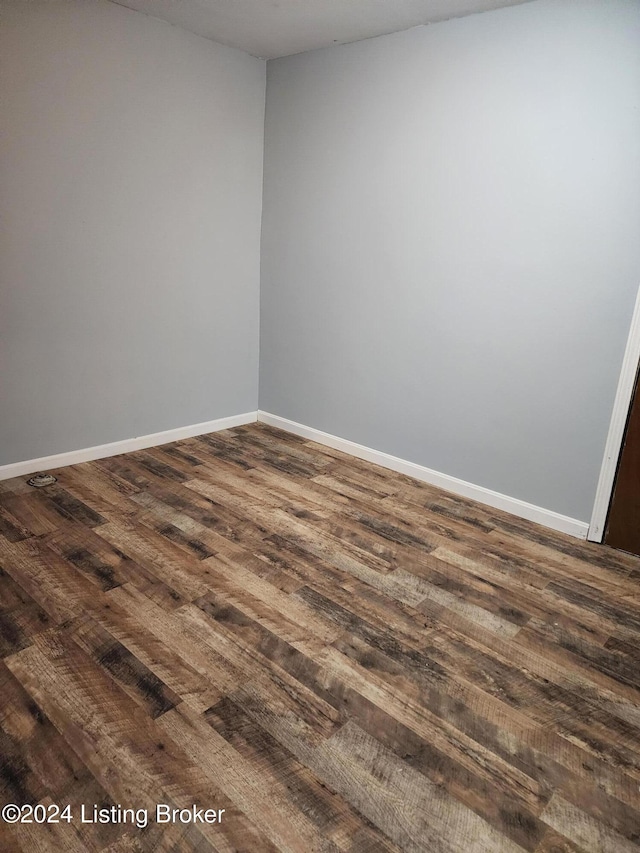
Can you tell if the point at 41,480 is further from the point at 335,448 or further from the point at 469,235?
the point at 469,235

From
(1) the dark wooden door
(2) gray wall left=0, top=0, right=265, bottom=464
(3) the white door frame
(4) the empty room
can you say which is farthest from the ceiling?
(1) the dark wooden door

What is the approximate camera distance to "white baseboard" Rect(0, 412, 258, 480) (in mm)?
3223

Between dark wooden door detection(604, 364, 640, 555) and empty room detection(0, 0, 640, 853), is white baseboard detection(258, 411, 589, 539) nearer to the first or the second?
empty room detection(0, 0, 640, 853)

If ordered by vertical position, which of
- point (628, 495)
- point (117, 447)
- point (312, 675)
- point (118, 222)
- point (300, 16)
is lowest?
point (312, 675)

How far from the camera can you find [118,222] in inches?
131

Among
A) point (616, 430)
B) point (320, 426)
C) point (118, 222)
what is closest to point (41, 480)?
point (118, 222)

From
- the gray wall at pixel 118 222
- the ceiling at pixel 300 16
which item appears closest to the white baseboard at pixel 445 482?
the gray wall at pixel 118 222

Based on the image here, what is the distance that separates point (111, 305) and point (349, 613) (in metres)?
2.29

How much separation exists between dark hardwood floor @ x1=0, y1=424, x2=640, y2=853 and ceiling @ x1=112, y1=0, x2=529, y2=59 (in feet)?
8.12

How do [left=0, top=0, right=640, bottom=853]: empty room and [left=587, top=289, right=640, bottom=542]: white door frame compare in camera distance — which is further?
[left=587, top=289, right=640, bottom=542]: white door frame

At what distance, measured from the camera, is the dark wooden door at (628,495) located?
2.65 m

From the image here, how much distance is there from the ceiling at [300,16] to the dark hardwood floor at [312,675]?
247 centimetres

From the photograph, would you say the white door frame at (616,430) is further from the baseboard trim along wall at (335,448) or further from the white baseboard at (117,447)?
the white baseboard at (117,447)

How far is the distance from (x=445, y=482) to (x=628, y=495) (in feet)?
3.22
